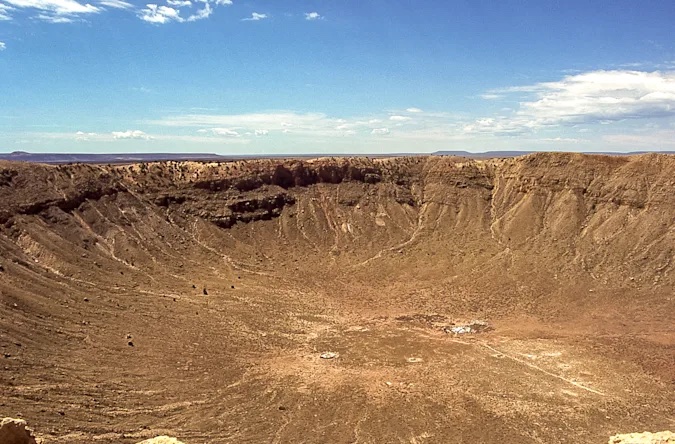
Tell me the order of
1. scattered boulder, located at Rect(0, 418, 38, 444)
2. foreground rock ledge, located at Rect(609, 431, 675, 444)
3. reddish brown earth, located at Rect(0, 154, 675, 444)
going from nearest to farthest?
scattered boulder, located at Rect(0, 418, 38, 444), foreground rock ledge, located at Rect(609, 431, 675, 444), reddish brown earth, located at Rect(0, 154, 675, 444)

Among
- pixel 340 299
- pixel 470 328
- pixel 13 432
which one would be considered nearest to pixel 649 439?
pixel 13 432

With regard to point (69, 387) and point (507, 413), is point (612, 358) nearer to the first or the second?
point (507, 413)

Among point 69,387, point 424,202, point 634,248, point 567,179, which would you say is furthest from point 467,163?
point 69,387

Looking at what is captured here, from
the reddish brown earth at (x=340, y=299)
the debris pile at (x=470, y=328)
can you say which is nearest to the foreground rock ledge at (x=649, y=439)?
the reddish brown earth at (x=340, y=299)

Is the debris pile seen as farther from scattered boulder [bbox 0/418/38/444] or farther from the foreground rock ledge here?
scattered boulder [bbox 0/418/38/444]

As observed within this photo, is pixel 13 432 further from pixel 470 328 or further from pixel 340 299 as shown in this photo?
pixel 340 299

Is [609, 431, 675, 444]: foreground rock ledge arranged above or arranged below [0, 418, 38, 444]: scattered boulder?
below

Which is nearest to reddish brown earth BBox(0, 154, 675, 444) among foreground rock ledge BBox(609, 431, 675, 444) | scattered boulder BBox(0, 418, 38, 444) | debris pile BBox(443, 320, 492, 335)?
debris pile BBox(443, 320, 492, 335)
